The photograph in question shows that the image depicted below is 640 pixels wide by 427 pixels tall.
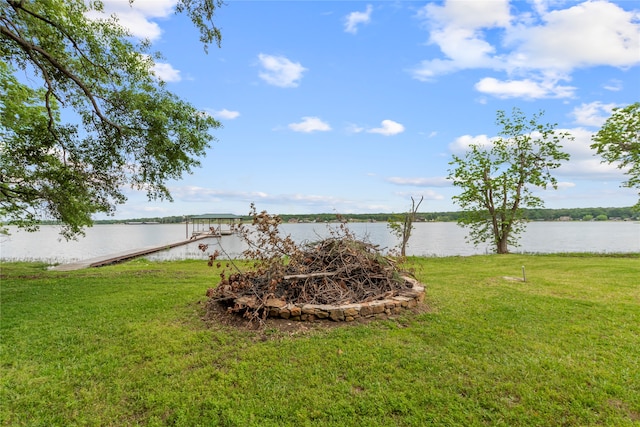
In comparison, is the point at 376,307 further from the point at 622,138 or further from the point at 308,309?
the point at 622,138

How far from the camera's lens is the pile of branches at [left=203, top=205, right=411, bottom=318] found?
4.98m

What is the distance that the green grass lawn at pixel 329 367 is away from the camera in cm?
262

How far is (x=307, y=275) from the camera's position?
5102 millimetres

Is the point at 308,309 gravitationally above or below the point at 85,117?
below

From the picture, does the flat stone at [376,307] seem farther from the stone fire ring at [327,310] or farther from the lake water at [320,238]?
the lake water at [320,238]

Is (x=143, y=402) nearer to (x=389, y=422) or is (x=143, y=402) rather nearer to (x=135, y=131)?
(x=389, y=422)

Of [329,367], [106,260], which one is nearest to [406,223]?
A: [329,367]

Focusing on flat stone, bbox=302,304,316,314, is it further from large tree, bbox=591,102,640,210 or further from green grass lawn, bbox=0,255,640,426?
large tree, bbox=591,102,640,210

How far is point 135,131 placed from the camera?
685cm

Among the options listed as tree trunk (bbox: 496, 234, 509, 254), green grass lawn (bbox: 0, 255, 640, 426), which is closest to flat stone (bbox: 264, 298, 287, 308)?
green grass lawn (bbox: 0, 255, 640, 426)

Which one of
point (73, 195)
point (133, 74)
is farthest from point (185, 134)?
point (73, 195)

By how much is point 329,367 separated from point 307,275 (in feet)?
6.29

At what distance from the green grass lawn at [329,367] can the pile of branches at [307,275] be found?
1.89ft

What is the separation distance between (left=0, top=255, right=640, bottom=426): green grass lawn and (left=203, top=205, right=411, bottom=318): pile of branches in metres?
0.58
